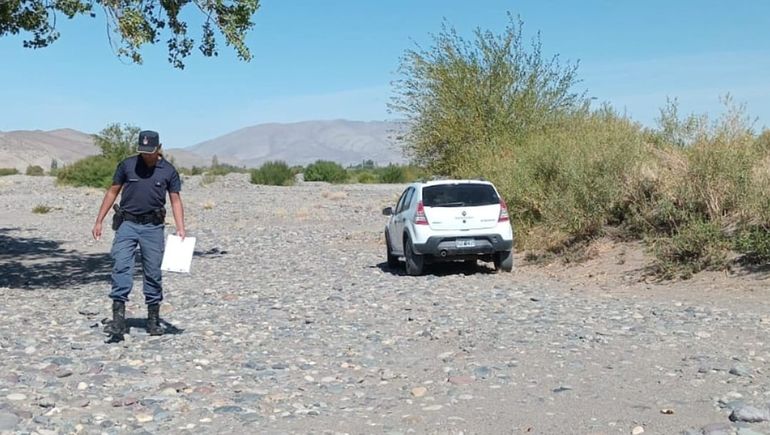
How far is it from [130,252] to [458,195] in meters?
7.98

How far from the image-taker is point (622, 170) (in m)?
18.2

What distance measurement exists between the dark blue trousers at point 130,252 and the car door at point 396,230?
7.92 m

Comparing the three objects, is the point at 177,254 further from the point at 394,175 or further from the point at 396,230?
the point at 394,175

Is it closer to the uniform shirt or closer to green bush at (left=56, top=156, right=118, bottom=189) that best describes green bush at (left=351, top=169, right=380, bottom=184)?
green bush at (left=56, top=156, right=118, bottom=189)

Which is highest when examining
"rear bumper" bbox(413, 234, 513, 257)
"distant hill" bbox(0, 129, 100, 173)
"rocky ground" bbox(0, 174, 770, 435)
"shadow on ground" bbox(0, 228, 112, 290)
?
"distant hill" bbox(0, 129, 100, 173)

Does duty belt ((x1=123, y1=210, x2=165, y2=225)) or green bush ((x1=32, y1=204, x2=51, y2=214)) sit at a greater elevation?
duty belt ((x1=123, y1=210, x2=165, y2=225))

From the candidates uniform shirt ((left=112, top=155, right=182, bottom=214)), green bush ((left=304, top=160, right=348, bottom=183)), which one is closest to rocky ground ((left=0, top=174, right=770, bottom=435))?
uniform shirt ((left=112, top=155, right=182, bottom=214))

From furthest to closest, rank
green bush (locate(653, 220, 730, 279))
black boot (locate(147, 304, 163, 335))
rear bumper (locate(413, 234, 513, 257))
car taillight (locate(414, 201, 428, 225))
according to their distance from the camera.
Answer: car taillight (locate(414, 201, 428, 225)) → rear bumper (locate(413, 234, 513, 257)) → green bush (locate(653, 220, 730, 279)) → black boot (locate(147, 304, 163, 335))

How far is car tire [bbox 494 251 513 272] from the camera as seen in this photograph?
54.3 feet

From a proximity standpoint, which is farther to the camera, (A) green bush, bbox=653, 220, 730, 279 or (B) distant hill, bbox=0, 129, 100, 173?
(B) distant hill, bbox=0, 129, 100, 173

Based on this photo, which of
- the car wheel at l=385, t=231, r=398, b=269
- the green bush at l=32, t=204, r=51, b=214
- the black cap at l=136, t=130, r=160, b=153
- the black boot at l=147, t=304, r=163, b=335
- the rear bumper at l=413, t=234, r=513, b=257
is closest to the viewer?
the black cap at l=136, t=130, r=160, b=153

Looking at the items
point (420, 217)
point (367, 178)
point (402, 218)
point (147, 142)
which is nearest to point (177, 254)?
point (147, 142)

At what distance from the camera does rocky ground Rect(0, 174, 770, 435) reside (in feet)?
22.0

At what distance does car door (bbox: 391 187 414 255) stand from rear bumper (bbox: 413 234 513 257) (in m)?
0.84
